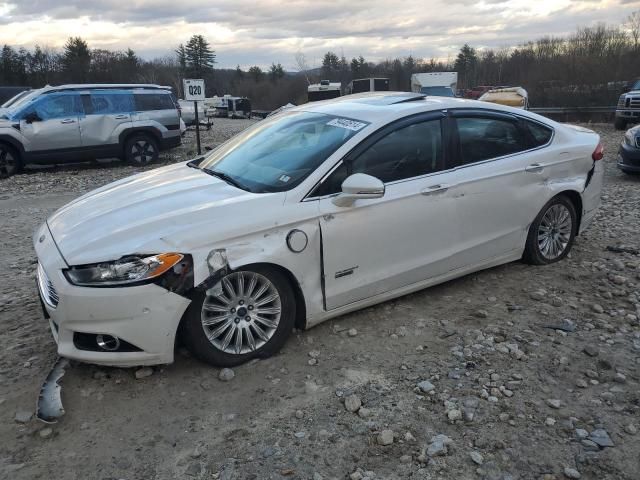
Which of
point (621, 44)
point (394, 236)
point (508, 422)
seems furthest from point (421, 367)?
point (621, 44)

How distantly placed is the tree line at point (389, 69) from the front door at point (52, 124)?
24167mm

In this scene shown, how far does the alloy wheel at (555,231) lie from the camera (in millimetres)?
4919

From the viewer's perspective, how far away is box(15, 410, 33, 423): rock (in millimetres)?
3008

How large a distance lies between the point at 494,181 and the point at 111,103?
429 inches

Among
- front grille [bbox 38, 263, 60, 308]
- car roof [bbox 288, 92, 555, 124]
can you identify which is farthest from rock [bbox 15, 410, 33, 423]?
car roof [bbox 288, 92, 555, 124]

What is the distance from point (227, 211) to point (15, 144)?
10.7 metres

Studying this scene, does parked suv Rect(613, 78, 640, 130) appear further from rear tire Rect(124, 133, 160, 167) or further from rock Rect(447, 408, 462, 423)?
rock Rect(447, 408, 462, 423)

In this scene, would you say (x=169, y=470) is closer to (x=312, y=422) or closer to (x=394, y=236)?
(x=312, y=422)

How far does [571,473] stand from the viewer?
8.34 ft

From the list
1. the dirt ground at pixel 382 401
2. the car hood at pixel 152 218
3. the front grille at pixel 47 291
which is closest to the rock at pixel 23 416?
the dirt ground at pixel 382 401

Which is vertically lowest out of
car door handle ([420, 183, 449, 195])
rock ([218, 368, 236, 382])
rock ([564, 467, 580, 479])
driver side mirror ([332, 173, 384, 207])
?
rock ([564, 467, 580, 479])

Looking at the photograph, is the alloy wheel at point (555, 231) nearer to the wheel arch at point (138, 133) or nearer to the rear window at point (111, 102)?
the wheel arch at point (138, 133)

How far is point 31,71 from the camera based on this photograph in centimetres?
6381

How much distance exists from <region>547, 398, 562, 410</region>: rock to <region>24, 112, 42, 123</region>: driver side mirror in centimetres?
1225
